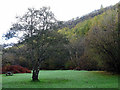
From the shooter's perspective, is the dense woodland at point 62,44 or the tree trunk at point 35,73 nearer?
the dense woodland at point 62,44

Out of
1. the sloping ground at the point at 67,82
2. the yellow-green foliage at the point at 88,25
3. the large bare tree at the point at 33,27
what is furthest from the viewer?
the yellow-green foliage at the point at 88,25

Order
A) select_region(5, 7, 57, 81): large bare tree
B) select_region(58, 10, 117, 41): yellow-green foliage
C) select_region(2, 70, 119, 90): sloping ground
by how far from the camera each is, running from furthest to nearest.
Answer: select_region(58, 10, 117, 41): yellow-green foliage → select_region(5, 7, 57, 81): large bare tree → select_region(2, 70, 119, 90): sloping ground

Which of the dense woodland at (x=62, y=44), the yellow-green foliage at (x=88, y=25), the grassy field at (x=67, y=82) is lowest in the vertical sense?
the grassy field at (x=67, y=82)

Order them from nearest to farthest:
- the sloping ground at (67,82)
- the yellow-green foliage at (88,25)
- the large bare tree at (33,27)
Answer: the sloping ground at (67,82) → the large bare tree at (33,27) → the yellow-green foliage at (88,25)

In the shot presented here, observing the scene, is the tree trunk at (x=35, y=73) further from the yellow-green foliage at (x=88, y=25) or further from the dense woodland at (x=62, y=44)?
the yellow-green foliage at (x=88, y=25)

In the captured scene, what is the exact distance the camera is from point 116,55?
1912 cm

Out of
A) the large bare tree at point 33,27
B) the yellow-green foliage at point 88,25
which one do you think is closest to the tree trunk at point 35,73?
the large bare tree at point 33,27

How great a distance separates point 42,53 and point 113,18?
11.2 m

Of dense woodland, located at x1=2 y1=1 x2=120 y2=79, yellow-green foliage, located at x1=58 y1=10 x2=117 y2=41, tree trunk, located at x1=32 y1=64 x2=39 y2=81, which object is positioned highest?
yellow-green foliage, located at x1=58 y1=10 x2=117 y2=41

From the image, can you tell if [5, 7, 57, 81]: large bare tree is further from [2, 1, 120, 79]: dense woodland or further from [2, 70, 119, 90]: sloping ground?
[2, 70, 119, 90]: sloping ground

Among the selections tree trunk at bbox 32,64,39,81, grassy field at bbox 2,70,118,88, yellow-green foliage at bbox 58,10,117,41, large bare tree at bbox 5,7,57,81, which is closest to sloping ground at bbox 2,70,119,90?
grassy field at bbox 2,70,118,88

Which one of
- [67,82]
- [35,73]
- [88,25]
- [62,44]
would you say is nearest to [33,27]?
[62,44]

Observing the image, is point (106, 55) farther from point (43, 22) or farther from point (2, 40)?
point (2, 40)

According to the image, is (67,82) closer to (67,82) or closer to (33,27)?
(67,82)
